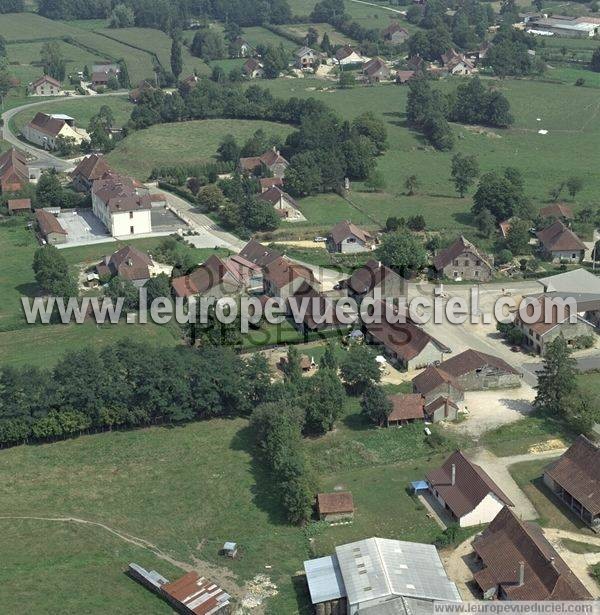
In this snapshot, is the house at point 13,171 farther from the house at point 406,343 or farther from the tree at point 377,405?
the tree at point 377,405

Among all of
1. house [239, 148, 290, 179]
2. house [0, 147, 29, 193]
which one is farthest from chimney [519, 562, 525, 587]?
house [0, 147, 29, 193]

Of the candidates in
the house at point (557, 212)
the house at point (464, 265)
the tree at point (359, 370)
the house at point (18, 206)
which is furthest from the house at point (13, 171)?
the house at point (557, 212)

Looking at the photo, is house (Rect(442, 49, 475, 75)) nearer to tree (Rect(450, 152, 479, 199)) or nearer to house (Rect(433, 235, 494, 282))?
tree (Rect(450, 152, 479, 199))

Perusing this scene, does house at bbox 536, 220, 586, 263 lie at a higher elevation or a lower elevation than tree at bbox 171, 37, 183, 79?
lower

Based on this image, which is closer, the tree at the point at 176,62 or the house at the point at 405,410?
the house at the point at 405,410

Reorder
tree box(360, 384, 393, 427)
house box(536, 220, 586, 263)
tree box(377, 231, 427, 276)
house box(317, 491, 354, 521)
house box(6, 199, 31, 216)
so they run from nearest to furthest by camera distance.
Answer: house box(317, 491, 354, 521) → tree box(360, 384, 393, 427) → tree box(377, 231, 427, 276) → house box(536, 220, 586, 263) → house box(6, 199, 31, 216)

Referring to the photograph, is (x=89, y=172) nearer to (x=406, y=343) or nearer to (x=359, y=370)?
(x=406, y=343)
